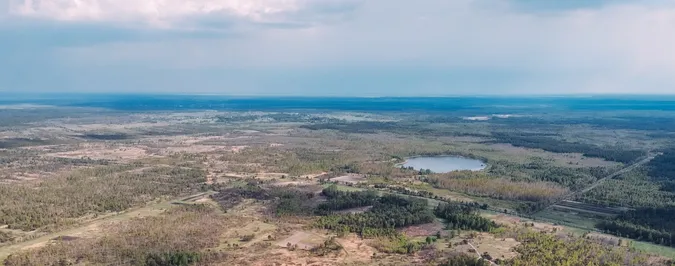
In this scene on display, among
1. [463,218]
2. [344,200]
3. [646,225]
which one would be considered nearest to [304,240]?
[344,200]

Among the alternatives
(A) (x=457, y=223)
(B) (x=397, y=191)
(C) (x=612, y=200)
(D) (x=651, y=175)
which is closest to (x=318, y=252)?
(A) (x=457, y=223)

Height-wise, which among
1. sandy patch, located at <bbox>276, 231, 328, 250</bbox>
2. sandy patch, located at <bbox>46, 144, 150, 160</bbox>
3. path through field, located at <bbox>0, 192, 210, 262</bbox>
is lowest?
sandy patch, located at <bbox>276, 231, 328, 250</bbox>

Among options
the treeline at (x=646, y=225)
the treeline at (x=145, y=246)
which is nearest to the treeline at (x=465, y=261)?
the treeline at (x=646, y=225)

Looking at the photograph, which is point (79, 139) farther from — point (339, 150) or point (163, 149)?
point (339, 150)

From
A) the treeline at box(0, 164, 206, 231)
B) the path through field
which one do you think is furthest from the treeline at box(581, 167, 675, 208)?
the treeline at box(0, 164, 206, 231)

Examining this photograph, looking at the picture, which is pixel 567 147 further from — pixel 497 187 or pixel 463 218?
pixel 463 218

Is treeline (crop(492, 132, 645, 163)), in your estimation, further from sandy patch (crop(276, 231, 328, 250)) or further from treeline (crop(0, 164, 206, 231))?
treeline (crop(0, 164, 206, 231))

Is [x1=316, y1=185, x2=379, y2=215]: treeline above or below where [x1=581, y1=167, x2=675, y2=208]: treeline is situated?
above
